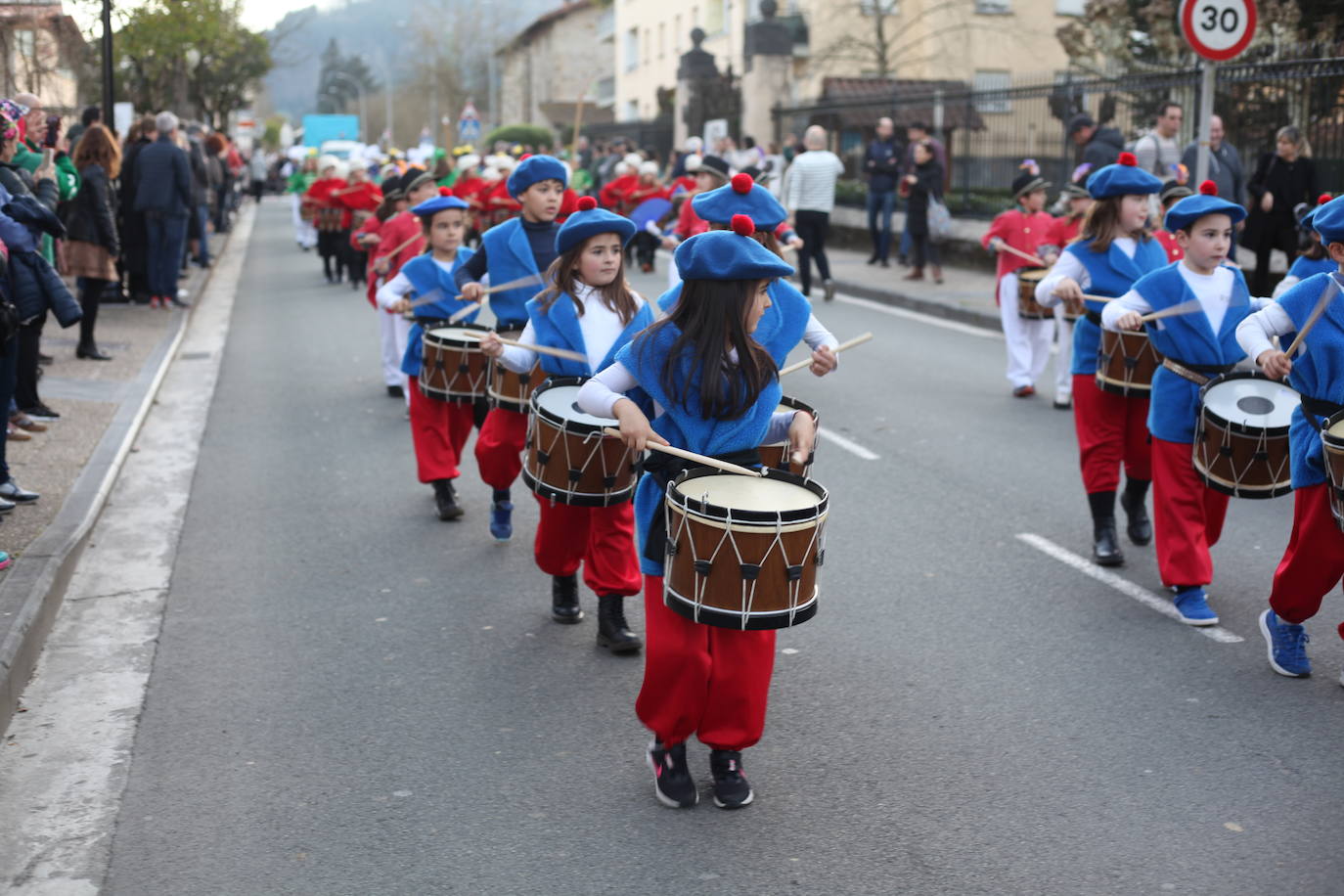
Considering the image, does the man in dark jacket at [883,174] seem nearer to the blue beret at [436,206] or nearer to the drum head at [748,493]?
the blue beret at [436,206]

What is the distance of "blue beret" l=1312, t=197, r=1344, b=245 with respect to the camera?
505cm

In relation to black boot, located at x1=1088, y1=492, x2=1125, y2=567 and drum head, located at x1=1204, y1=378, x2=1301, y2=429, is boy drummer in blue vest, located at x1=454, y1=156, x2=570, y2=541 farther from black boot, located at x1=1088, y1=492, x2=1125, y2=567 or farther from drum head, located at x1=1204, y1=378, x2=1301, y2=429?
drum head, located at x1=1204, y1=378, x2=1301, y2=429

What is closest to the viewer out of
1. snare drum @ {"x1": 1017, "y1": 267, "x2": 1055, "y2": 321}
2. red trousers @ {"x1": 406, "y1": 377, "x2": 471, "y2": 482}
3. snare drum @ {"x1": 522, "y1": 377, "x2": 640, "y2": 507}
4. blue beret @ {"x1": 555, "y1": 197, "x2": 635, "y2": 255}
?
snare drum @ {"x1": 522, "y1": 377, "x2": 640, "y2": 507}

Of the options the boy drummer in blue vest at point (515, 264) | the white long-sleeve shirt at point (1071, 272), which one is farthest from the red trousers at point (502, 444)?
the white long-sleeve shirt at point (1071, 272)

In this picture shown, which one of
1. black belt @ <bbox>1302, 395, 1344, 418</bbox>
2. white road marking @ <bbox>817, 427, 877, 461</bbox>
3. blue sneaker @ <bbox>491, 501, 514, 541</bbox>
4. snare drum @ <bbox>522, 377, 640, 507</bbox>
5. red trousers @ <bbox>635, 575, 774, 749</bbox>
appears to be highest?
black belt @ <bbox>1302, 395, 1344, 418</bbox>

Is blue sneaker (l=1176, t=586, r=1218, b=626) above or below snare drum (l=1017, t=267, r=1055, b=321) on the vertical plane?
below

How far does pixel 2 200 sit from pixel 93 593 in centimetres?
223

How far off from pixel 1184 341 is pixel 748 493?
111 inches

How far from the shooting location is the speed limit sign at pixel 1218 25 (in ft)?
37.4

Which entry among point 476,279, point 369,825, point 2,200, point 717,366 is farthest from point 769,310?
point 2,200

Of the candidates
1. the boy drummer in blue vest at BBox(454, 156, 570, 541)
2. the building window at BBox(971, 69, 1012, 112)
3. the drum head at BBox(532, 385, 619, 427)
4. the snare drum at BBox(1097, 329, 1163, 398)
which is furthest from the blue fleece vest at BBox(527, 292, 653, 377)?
the building window at BBox(971, 69, 1012, 112)

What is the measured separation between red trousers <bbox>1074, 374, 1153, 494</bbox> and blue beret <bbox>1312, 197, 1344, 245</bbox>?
6.65ft

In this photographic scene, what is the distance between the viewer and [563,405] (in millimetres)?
5691

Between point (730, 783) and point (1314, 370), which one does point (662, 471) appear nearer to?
point (730, 783)
